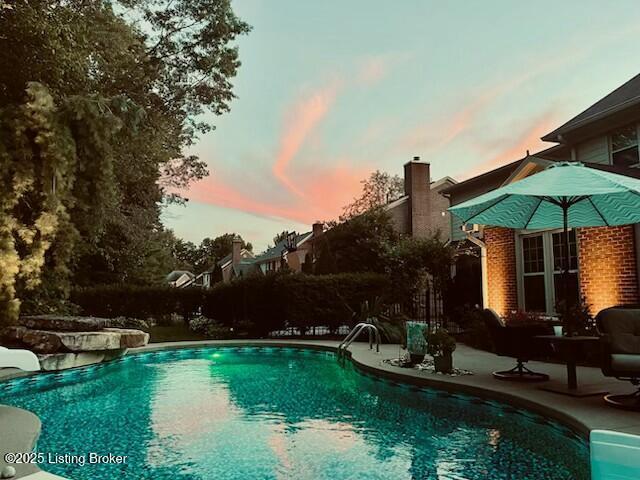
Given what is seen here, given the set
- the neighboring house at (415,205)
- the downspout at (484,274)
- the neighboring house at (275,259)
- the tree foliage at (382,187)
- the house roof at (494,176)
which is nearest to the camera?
the downspout at (484,274)

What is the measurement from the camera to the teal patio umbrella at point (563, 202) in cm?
572

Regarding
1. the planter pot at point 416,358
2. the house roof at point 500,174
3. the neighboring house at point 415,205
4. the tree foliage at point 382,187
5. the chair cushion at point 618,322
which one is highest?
the tree foliage at point 382,187

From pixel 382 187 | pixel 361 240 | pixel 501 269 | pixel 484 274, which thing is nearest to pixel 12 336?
pixel 484 274

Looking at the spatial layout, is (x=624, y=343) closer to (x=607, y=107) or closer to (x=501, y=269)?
(x=501, y=269)

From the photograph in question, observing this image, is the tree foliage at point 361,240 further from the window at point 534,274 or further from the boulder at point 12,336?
the boulder at point 12,336

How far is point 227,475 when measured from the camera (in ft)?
13.0

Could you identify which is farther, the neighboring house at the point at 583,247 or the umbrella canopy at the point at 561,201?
the neighboring house at the point at 583,247

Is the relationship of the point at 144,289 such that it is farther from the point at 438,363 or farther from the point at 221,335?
the point at 438,363

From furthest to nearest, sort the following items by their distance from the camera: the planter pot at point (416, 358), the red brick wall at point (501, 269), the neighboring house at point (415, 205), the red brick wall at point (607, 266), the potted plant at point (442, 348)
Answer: the neighboring house at point (415, 205), the red brick wall at point (501, 269), the red brick wall at point (607, 266), the planter pot at point (416, 358), the potted plant at point (442, 348)

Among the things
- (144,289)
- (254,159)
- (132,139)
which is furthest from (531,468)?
(144,289)

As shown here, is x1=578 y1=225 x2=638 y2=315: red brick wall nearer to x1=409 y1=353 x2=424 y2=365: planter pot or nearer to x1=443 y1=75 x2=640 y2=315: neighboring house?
Result: x1=443 y1=75 x2=640 y2=315: neighboring house

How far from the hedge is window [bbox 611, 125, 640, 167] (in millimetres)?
A: 7307

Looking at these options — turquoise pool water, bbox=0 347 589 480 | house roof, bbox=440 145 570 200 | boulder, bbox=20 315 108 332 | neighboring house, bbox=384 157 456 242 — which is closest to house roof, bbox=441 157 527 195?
house roof, bbox=440 145 570 200

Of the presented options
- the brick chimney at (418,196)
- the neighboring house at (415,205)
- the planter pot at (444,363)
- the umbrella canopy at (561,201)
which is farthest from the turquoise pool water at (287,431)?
the brick chimney at (418,196)
